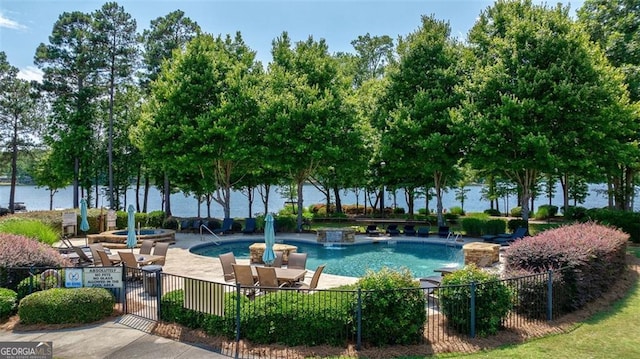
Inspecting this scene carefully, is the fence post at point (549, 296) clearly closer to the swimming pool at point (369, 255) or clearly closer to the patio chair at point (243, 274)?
the swimming pool at point (369, 255)

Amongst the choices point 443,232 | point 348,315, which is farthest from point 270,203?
point 348,315

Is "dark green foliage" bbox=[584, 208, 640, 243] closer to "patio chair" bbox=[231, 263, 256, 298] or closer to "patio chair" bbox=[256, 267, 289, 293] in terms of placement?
"patio chair" bbox=[256, 267, 289, 293]

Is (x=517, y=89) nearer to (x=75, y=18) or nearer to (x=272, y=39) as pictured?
(x=272, y=39)

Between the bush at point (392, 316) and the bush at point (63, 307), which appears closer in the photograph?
the bush at point (392, 316)

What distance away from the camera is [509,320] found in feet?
30.9

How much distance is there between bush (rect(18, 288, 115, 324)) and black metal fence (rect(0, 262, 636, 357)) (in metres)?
1.54

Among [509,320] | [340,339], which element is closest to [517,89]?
[509,320]

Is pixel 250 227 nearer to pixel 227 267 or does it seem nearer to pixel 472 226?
pixel 227 267

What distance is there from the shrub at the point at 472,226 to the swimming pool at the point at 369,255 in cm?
290

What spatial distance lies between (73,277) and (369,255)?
13.2 meters

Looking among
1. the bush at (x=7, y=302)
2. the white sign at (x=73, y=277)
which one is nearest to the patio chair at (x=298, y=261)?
the white sign at (x=73, y=277)

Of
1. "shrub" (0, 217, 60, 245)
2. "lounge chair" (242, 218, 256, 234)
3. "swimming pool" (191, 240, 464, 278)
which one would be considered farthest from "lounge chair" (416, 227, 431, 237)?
"shrub" (0, 217, 60, 245)

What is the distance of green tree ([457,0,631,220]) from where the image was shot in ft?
71.7

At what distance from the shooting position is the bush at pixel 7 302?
10273mm
